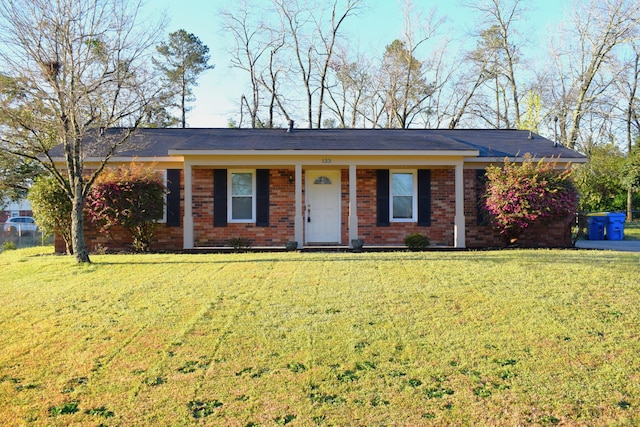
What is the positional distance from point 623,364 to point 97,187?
11.8 meters

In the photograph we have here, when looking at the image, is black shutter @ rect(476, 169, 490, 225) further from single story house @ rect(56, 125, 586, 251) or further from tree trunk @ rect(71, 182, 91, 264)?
tree trunk @ rect(71, 182, 91, 264)

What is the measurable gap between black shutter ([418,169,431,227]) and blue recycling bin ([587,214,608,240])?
6.05 metres

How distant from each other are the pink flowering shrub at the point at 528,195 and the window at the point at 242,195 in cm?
633

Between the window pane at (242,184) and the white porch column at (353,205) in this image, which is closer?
the white porch column at (353,205)

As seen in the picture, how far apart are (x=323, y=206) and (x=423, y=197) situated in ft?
9.23

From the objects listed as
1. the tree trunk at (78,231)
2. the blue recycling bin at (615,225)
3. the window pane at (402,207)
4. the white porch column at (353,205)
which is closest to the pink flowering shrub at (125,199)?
the tree trunk at (78,231)

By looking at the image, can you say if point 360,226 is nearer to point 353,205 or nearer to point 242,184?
point 353,205

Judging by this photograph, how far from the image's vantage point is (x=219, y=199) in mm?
14359

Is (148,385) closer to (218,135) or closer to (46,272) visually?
(46,272)

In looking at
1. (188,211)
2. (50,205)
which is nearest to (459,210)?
(188,211)

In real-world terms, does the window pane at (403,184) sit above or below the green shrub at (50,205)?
above

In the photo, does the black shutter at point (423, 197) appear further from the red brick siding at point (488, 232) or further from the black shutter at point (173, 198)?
the black shutter at point (173, 198)

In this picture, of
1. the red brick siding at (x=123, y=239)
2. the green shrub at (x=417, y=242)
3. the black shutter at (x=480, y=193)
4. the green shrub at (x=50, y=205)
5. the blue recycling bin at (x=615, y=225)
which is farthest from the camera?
the blue recycling bin at (x=615, y=225)

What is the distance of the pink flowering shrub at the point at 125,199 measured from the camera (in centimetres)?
1284
